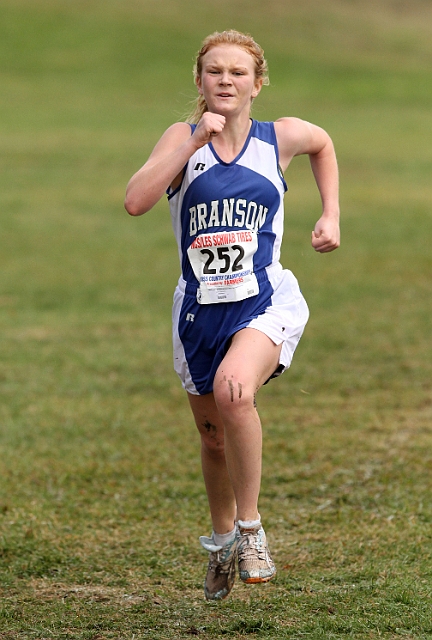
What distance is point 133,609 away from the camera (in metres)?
4.57

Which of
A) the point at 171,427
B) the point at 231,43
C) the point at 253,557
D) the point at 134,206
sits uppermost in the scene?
the point at 231,43

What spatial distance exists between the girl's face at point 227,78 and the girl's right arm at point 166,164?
186mm

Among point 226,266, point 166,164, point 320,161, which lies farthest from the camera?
point 320,161

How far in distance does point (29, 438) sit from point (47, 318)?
13.5 ft

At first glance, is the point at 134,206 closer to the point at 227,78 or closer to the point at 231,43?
the point at 227,78

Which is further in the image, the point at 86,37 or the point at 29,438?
the point at 86,37

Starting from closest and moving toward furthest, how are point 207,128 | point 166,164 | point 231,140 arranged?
point 207,128
point 166,164
point 231,140

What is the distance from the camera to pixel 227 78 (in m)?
4.20

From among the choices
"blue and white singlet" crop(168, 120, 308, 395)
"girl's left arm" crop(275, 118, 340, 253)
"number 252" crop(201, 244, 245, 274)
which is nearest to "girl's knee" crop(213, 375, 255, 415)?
"blue and white singlet" crop(168, 120, 308, 395)

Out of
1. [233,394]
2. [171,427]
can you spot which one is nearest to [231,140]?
[233,394]

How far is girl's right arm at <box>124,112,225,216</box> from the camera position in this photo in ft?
13.1

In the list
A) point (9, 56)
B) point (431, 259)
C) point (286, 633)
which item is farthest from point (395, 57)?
point (286, 633)

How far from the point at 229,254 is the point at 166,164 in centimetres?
45

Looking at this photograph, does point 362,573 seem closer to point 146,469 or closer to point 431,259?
point 146,469
